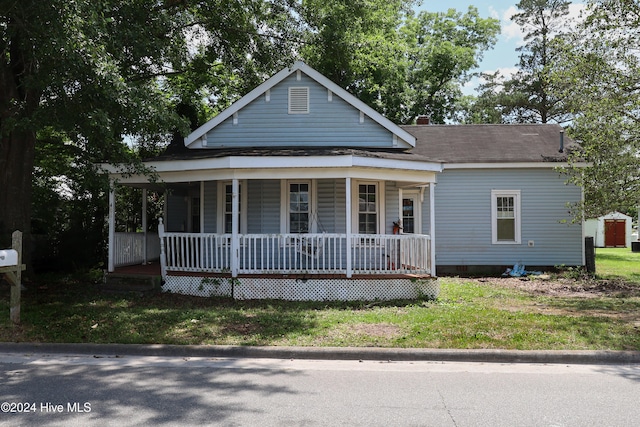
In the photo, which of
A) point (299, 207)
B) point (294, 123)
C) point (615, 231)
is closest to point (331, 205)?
point (299, 207)

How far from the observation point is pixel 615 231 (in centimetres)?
3666

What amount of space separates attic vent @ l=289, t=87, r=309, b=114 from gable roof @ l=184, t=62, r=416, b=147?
43 centimetres

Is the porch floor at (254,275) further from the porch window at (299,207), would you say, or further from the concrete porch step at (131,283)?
the porch window at (299,207)

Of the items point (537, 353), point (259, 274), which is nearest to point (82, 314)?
point (259, 274)

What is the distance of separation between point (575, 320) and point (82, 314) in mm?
8998

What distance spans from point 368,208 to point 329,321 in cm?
547

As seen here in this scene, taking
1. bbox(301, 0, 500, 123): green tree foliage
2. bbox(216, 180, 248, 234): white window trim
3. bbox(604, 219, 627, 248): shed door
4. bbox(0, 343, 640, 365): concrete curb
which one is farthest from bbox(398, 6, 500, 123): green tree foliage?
bbox(0, 343, 640, 365): concrete curb

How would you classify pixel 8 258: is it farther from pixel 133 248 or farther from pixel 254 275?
pixel 133 248

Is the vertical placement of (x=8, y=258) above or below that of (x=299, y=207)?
below

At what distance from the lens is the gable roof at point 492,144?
16.8 meters

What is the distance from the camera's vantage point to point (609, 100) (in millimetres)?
13391

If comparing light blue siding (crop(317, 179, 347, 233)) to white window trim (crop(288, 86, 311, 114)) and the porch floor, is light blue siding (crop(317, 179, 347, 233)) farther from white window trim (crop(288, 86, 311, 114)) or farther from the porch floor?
the porch floor

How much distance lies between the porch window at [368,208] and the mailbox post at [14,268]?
27.1 feet

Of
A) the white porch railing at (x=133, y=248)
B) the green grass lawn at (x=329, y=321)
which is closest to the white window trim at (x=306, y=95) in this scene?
the white porch railing at (x=133, y=248)
